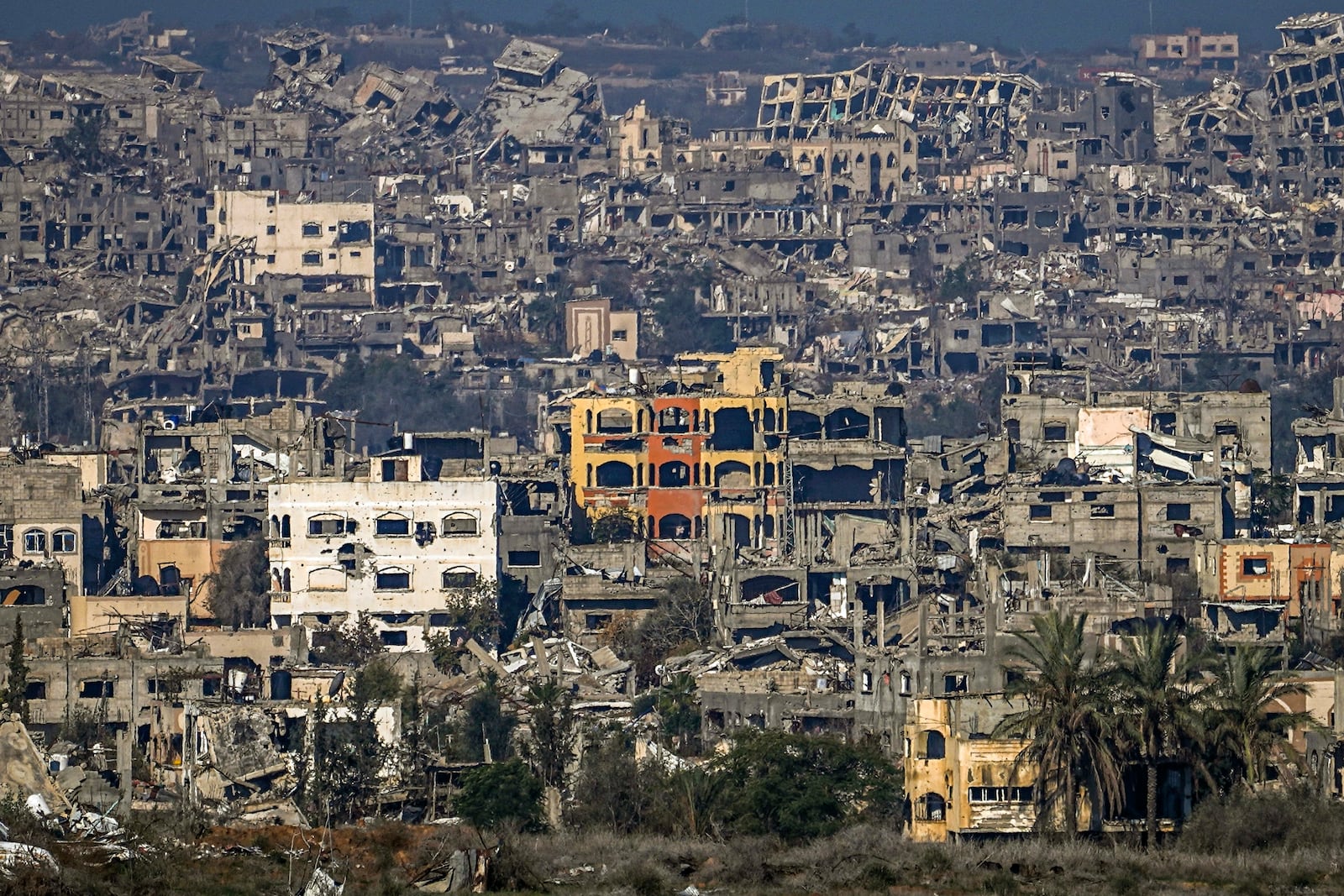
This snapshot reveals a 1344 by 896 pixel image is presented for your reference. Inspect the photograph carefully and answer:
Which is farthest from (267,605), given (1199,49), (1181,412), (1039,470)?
(1199,49)

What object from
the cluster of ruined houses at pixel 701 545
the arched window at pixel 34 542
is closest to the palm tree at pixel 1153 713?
the cluster of ruined houses at pixel 701 545

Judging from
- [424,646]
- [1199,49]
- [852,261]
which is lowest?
[424,646]

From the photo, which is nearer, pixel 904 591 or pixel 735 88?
pixel 904 591

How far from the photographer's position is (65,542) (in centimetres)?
6103

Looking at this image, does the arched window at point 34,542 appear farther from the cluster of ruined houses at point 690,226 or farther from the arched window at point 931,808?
the arched window at point 931,808

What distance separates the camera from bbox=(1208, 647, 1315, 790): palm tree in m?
37.2

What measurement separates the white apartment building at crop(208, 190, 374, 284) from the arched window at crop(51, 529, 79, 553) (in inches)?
1424

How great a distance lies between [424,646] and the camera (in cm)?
5619

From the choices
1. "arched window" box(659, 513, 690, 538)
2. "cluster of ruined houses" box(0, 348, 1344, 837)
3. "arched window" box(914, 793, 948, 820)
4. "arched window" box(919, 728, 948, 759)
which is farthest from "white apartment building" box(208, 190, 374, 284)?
"arched window" box(914, 793, 948, 820)

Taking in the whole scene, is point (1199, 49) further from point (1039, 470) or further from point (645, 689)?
point (645, 689)

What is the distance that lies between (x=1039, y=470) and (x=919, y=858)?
29343 millimetres

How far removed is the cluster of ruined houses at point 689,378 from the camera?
50.8 m

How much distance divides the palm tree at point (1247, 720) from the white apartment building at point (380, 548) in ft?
69.4

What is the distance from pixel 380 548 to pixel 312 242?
41.1 m
